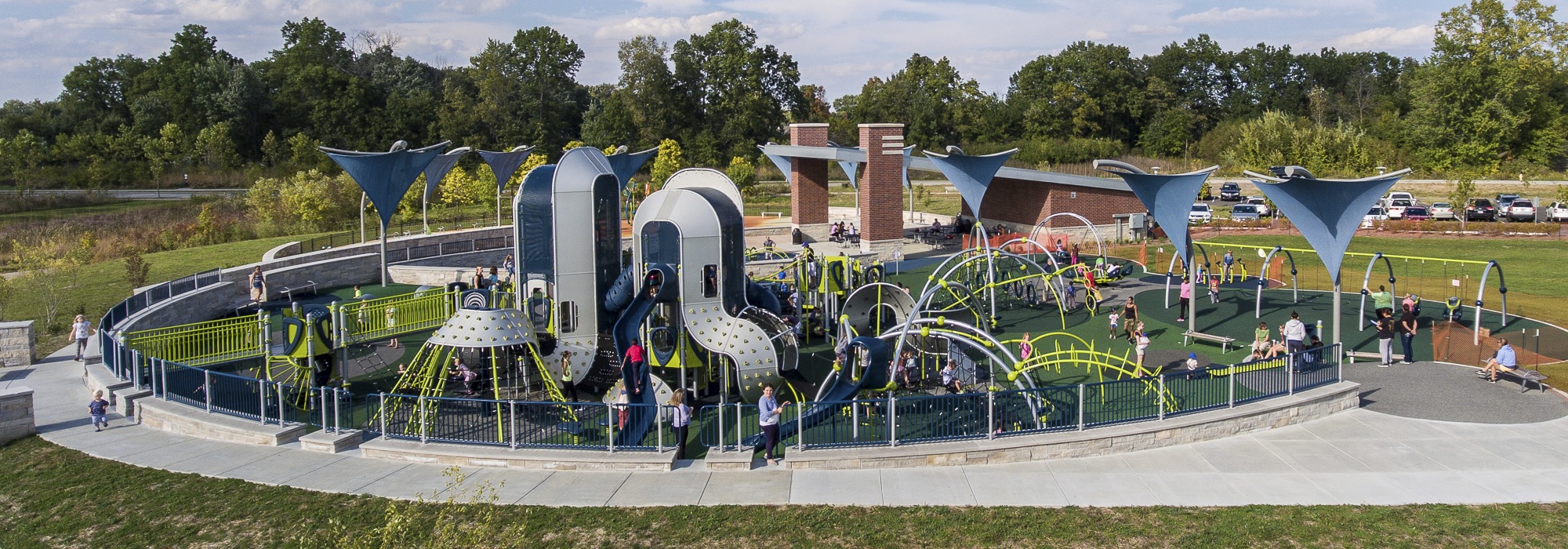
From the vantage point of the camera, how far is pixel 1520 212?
1902 inches

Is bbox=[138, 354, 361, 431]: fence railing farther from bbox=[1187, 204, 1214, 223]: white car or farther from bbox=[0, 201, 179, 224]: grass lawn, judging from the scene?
bbox=[0, 201, 179, 224]: grass lawn

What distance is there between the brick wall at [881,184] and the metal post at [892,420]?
27.2 meters

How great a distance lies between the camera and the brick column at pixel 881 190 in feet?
137

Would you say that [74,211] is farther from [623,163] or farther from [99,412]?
[99,412]

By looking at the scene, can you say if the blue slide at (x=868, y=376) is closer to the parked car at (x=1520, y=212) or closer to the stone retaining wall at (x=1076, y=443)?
the stone retaining wall at (x=1076, y=443)

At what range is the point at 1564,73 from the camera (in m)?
72.3

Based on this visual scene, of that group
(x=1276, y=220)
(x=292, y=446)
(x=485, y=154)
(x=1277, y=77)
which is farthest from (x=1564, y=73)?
(x=292, y=446)

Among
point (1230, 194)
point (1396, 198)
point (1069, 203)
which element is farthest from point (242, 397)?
point (1230, 194)

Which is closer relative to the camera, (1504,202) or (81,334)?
(81,334)

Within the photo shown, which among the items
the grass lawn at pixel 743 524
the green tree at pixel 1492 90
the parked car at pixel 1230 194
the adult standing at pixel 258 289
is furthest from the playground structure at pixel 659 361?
the green tree at pixel 1492 90

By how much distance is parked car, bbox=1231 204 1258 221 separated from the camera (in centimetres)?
5103

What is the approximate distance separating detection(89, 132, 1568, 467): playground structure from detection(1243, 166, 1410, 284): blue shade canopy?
2.52 m

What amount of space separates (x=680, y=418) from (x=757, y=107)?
6939 centimetres

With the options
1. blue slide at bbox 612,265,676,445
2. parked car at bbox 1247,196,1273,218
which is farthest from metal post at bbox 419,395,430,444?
parked car at bbox 1247,196,1273,218
